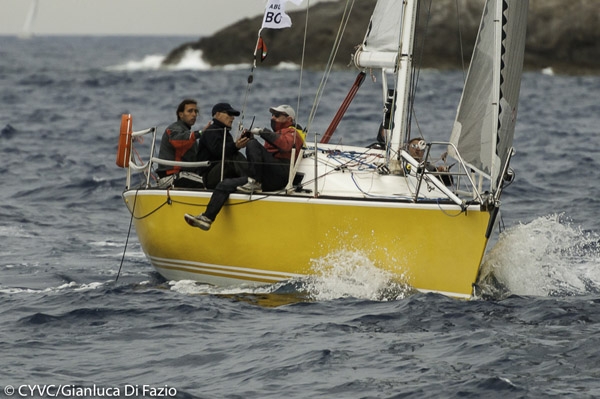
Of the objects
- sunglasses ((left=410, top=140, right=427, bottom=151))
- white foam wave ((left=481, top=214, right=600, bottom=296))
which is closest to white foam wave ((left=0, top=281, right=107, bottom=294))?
sunglasses ((left=410, top=140, right=427, bottom=151))

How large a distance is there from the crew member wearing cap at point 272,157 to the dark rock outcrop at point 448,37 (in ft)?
138

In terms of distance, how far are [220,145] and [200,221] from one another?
3.12 ft

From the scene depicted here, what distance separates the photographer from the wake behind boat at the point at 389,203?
1023 centimetres

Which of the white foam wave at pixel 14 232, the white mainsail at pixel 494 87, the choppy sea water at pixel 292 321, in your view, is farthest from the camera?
the white foam wave at pixel 14 232

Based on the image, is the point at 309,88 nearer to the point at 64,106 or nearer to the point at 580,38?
the point at 64,106

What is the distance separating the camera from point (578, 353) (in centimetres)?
845

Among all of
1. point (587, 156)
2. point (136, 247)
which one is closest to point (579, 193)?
point (587, 156)

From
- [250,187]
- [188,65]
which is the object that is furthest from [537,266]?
[188,65]

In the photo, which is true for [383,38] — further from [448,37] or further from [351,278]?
[448,37]

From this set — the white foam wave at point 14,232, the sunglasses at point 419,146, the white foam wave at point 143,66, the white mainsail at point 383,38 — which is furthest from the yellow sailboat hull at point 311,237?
the white foam wave at point 143,66

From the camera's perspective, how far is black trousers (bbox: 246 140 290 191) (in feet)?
35.9

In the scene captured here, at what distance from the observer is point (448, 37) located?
5828 centimetres

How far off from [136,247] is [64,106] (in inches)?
838

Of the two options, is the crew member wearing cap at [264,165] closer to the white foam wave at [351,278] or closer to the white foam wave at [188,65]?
the white foam wave at [351,278]
